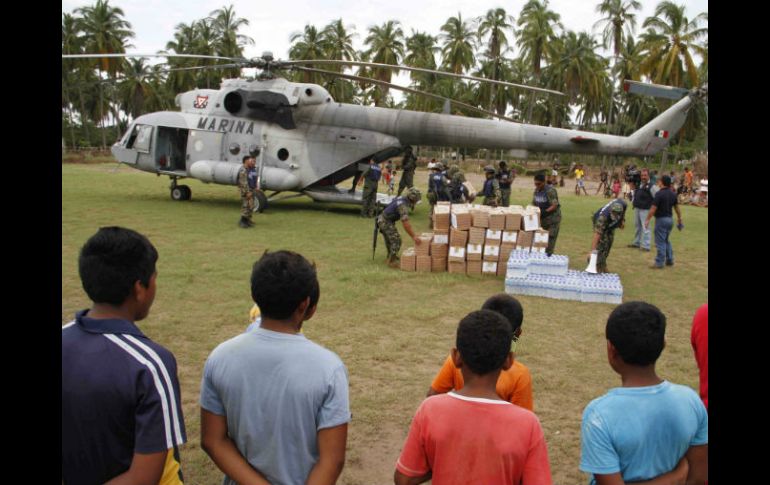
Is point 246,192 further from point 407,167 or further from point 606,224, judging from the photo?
point 606,224

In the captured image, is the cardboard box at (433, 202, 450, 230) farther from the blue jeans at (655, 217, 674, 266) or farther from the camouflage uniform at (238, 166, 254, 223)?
the camouflage uniform at (238, 166, 254, 223)

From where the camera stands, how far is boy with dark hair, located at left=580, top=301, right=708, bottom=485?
215 cm

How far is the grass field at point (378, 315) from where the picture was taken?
4.52 meters

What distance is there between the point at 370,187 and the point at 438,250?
20.1 ft

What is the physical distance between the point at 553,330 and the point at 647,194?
5.93 m

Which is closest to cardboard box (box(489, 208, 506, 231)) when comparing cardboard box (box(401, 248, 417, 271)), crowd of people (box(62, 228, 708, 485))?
cardboard box (box(401, 248, 417, 271))

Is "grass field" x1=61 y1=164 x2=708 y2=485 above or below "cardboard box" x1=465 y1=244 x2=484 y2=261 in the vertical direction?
below

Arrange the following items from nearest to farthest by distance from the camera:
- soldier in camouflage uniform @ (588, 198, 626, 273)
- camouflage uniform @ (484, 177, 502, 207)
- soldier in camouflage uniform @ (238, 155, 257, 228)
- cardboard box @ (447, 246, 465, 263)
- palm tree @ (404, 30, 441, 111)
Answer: soldier in camouflage uniform @ (588, 198, 626, 273)
cardboard box @ (447, 246, 465, 263)
soldier in camouflage uniform @ (238, 155, 257, 228)
camouflage uniform @ (484, 177, 502, 207)
palm tree @ (404, 30, 441, 111)

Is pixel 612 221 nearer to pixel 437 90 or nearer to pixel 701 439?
pixel 701 439

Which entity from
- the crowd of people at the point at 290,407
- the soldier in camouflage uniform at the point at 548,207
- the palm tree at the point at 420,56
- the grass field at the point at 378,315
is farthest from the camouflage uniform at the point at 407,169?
the palm tree at the point at 420,56

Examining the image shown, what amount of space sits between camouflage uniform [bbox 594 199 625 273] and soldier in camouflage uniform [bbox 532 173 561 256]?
97 centimetres

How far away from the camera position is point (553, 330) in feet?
22.5

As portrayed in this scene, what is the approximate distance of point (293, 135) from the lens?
15609 millimetres

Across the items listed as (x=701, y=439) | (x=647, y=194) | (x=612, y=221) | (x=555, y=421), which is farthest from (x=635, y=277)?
(x=701, y=439)
